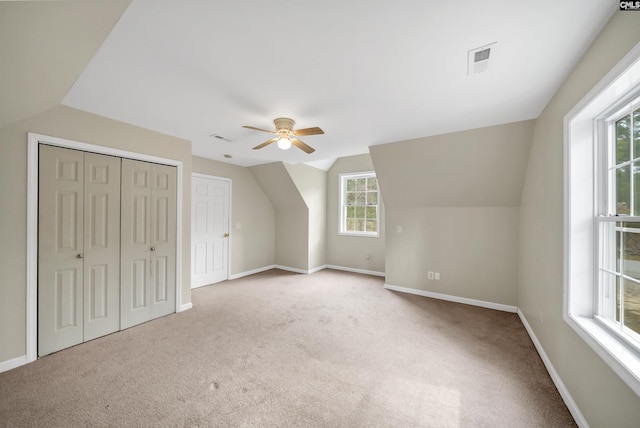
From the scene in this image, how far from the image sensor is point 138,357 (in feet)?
7.51

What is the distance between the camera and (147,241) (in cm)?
301

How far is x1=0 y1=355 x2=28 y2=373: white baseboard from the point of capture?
2.05m

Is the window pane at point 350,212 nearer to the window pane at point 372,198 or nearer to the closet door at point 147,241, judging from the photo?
the window pane at point 372,198

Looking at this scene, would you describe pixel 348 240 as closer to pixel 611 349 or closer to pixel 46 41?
pixel 611 349

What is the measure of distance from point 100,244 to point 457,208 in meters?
4.83

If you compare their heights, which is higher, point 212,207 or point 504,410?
point 212,207

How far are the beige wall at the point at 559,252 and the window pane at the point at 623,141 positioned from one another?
29cm

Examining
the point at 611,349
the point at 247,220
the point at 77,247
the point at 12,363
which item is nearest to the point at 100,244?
the point at 77,247

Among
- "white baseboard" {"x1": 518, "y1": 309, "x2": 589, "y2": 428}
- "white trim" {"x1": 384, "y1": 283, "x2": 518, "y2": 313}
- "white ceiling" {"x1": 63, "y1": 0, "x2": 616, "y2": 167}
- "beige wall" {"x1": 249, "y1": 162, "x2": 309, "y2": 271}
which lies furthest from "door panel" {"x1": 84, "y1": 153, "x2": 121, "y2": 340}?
"white baseboard" {"x1": 518, "y1": 309, "x2": 589, "y2": 428}

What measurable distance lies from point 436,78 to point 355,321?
2790 millimetres

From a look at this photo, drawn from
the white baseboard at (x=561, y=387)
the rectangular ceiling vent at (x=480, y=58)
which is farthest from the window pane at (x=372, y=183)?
the rectangular ceiling vent at (x=480, y=58)

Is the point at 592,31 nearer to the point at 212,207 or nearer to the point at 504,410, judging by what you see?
the point at 504,410

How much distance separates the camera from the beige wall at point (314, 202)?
512cm

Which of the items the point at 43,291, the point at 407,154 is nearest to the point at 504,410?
the point at 407,154
